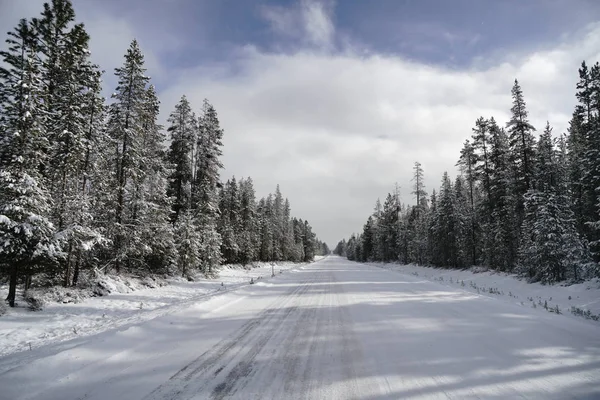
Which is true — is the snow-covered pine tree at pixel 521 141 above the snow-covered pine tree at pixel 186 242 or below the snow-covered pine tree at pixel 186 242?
above

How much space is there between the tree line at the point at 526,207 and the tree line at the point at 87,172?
80.3ft

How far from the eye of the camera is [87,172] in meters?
16.5

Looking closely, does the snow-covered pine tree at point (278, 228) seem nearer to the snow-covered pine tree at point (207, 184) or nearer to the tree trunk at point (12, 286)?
the snow-covered pine tree at point (207, 184)

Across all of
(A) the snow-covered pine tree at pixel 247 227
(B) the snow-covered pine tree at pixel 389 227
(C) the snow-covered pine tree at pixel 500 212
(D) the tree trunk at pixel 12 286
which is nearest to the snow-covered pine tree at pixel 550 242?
(C) the snow-covered pine tree at pixel 500 212

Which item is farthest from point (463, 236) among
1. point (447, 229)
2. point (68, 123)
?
point (68, 123)

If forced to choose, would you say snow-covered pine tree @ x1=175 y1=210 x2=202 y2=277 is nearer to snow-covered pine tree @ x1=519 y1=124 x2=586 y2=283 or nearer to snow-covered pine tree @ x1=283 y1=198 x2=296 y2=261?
snow-covered pine tree @ x1=519 y1=124 x2=586 y2=283

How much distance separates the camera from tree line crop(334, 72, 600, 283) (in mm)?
19094

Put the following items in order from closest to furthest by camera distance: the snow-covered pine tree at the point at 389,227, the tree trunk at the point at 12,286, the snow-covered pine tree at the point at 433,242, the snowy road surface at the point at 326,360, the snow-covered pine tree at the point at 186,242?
the snowy road surface at the point at 326,360 < the tree trunk at the point at 12,286 < the snow-covered pine tree at the point at 186,242 < the snow-covered pine tree at the point at 433,242 < the snow-covered pine tree at the point at 389,227

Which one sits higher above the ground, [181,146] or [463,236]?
[181,146]

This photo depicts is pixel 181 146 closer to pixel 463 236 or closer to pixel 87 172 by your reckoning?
pixel 87 172

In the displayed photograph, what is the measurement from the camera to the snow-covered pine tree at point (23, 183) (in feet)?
37.2

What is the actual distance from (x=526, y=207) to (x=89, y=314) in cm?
2720

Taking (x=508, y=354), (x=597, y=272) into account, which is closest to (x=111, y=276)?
(x=508, y=354)

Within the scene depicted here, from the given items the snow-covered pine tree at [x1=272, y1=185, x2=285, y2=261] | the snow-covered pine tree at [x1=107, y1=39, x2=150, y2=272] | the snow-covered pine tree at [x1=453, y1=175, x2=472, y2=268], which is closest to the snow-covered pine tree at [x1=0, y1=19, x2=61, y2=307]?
the snow-covered pine tree at [x1=107, y1=39, x2=150, y2=272]
